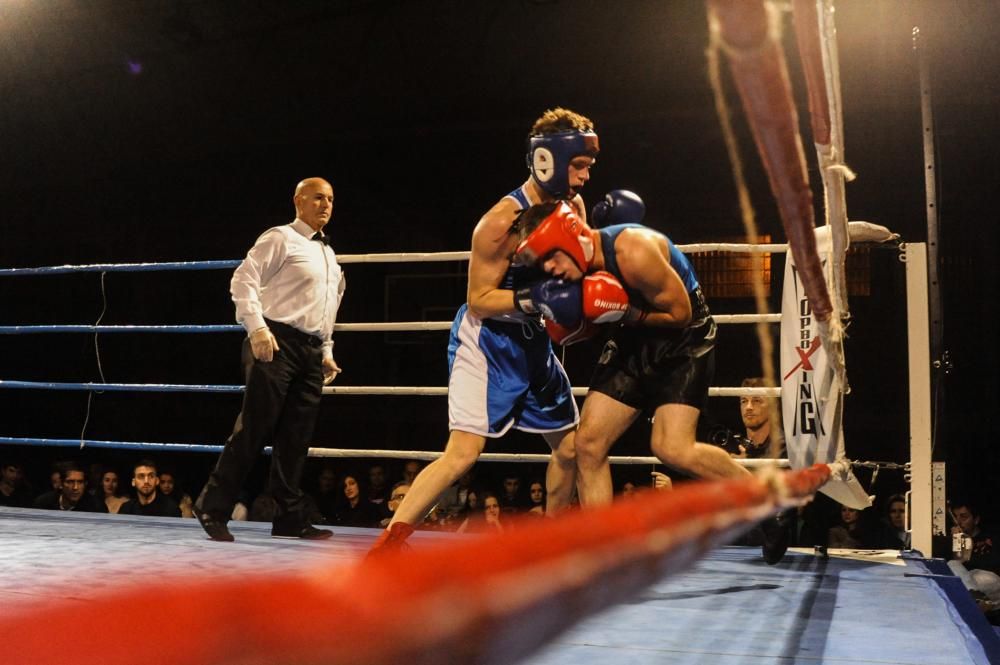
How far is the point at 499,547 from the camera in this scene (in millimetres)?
343

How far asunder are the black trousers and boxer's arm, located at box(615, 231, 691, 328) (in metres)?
1.07

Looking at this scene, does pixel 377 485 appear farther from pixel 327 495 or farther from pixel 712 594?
pixel 712 594

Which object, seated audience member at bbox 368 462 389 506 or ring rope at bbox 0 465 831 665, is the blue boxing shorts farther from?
seated audience member at bbox 368 462 389 506

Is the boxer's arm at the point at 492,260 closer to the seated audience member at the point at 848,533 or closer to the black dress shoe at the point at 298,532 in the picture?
the black dress shoe at the point at 298,532

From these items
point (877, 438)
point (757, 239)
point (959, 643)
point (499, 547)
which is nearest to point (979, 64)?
point (757, 239)

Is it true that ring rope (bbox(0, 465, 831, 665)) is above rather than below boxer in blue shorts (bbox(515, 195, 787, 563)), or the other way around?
→ below

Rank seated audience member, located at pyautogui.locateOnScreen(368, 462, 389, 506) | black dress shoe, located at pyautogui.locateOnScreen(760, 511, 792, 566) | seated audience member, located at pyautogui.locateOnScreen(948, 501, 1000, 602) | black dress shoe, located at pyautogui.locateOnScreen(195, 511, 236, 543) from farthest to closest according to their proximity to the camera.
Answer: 1. seated audience member, located at pyautogui.locateOnScreen(368, 462, 389, 506)
2. seated audience member, located at pyautogui.locateOnScreen(948, 501, 1000, 602)
3. black dress shoe, located at pyautogui.locateOnScreen(195, 511, 236, 543)
4. black dress shoe, located at pyautogui.locateOnScreen(760, 511, 792, 566)

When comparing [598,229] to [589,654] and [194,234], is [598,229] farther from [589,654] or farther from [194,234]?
[194,234]

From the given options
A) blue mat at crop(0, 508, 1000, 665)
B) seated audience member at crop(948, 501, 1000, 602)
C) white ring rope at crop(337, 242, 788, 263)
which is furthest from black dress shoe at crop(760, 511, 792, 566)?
seated audience member at crop(948, 501, 1000, 602)

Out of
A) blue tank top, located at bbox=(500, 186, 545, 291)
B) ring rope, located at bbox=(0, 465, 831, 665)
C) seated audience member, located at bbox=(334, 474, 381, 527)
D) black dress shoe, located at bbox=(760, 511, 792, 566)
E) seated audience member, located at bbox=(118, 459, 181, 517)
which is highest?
blue tank top, located at bbox=(500, 186, 545, 291)

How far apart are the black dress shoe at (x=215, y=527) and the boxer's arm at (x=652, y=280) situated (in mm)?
1222

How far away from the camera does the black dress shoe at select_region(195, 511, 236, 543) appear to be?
2477 millimetres

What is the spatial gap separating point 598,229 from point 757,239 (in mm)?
5436

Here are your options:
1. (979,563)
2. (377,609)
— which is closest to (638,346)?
(377,609)
